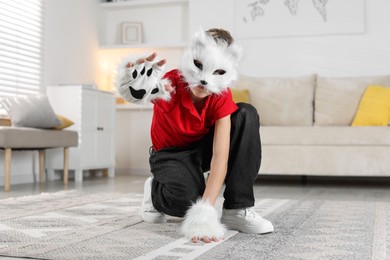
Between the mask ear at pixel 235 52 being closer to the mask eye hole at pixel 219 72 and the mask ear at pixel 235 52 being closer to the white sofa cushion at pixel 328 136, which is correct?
the mask eye hole at pixel 219 72

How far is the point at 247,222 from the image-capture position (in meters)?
1.55

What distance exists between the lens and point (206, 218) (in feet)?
4.61

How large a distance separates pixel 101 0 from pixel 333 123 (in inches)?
110

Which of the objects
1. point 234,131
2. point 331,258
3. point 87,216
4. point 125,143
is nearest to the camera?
point 331,258

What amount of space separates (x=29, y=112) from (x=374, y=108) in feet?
Answer: 8.19

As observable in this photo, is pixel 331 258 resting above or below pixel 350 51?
below

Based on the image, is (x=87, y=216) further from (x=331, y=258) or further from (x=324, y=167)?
(x=324, y=167)

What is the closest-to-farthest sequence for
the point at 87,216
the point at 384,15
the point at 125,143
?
1. the point at 87,216
2. the point at 384,15
3. the point at 125,143

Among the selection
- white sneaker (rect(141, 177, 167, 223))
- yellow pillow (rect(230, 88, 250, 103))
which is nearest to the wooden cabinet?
yellow pillow (rect(230, 88, 250, 103))

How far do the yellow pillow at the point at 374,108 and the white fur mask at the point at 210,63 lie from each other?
2.76 meters

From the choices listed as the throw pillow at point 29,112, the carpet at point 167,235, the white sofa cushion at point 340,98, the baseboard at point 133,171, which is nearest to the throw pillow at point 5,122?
the throw pillow at point 29,112

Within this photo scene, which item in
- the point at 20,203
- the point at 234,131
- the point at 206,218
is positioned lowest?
the point at 20,203

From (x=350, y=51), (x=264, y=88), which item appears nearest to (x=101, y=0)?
(x=264, y=88)

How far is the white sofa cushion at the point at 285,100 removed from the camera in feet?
13.8
